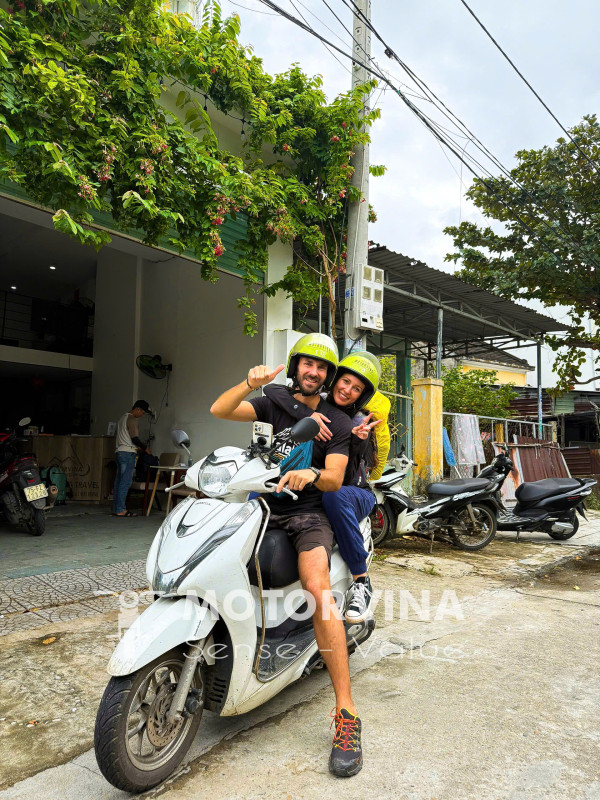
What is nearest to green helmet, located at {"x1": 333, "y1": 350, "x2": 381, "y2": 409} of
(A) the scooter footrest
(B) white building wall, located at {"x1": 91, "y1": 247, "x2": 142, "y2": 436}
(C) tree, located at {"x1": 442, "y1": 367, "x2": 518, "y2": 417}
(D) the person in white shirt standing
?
(A) the scooter footrest

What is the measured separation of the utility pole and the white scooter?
3.81 meters

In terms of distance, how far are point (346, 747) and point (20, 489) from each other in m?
5.17

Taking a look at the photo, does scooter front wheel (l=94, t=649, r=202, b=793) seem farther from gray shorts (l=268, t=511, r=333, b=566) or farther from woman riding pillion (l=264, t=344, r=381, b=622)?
woman riding pillion (l=264, t=344, r=381, b=622)

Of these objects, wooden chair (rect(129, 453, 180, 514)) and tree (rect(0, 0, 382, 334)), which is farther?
wooden chair (rect(129, 453, 180, 514))

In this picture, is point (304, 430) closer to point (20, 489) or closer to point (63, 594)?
point (63, 594)

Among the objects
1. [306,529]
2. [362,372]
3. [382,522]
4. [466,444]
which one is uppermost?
[362,372]

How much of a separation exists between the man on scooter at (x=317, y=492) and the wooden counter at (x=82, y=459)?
7.33m

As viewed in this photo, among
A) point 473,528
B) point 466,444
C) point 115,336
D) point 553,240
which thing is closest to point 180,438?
point 473,528

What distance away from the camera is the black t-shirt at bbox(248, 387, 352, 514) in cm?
250

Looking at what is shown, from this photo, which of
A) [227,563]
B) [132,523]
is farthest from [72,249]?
[227,563]

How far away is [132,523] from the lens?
7.23 m

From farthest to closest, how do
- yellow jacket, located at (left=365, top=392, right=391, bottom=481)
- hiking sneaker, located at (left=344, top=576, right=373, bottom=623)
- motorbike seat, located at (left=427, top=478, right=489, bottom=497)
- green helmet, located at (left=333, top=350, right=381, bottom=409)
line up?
1. motorbike seat, located at (left=427, top=478, right=489, bottom=497)
2. yellow jacket, located at (left=365, top=392, right=391, bottom=481)
3. green helmet, located at (left=333, top=350, right=381, bottom=409)
4. hiking sneaker, located at (left=344, top=576, right=373, bottom=623)

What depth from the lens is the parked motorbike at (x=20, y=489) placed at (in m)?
5.97

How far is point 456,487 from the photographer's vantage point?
6.01 metres
